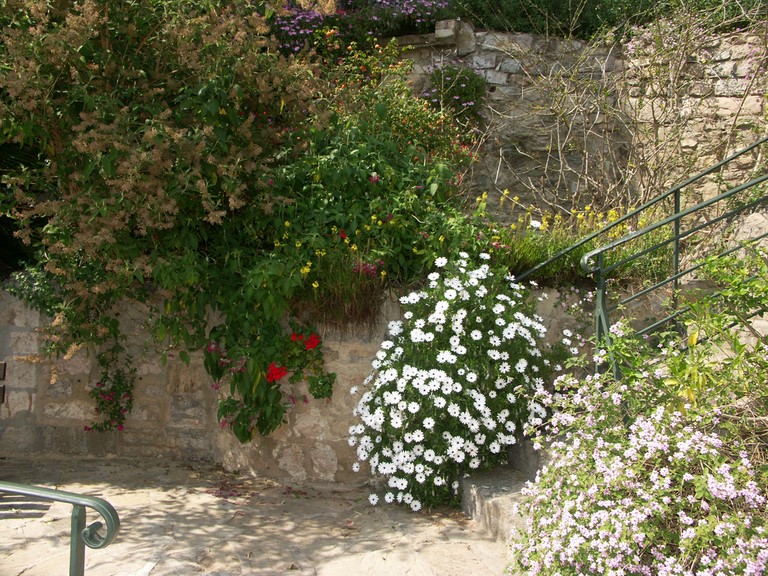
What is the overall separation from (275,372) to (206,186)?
1165 mm

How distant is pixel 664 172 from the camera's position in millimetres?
6504

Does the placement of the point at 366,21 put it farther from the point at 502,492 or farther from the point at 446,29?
the point at 502,492

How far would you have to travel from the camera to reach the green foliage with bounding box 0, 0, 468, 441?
423 centimetres

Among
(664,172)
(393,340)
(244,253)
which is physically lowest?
(393,340)

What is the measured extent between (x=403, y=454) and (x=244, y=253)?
1580 millimetres

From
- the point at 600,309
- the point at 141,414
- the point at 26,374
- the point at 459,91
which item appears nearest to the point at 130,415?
the point at 141,414

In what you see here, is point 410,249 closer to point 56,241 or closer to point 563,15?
point 56,241

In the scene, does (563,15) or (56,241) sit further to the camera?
(563,15)

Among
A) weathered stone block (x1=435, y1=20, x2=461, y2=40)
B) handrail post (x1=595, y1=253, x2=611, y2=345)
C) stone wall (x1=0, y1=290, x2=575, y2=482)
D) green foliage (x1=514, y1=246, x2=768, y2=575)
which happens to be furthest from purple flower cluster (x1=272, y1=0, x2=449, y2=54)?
green foliage (x1=514, y1=246, x2=768, y2=575)

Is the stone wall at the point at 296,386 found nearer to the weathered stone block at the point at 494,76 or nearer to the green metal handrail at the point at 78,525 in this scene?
the weathered stone block at the point at 494,76

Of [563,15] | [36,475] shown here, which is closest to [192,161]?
[36,475]

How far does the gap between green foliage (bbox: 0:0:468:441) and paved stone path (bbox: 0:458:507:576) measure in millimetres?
515

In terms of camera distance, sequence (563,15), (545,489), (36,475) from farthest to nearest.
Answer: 1. (563,15)
2. (36,475)
3. (545,489)

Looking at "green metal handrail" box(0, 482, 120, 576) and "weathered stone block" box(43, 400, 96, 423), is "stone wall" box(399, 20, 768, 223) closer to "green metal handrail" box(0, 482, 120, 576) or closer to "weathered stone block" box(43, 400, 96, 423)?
"weathered stone block" box(43, 400, 96, 423)
